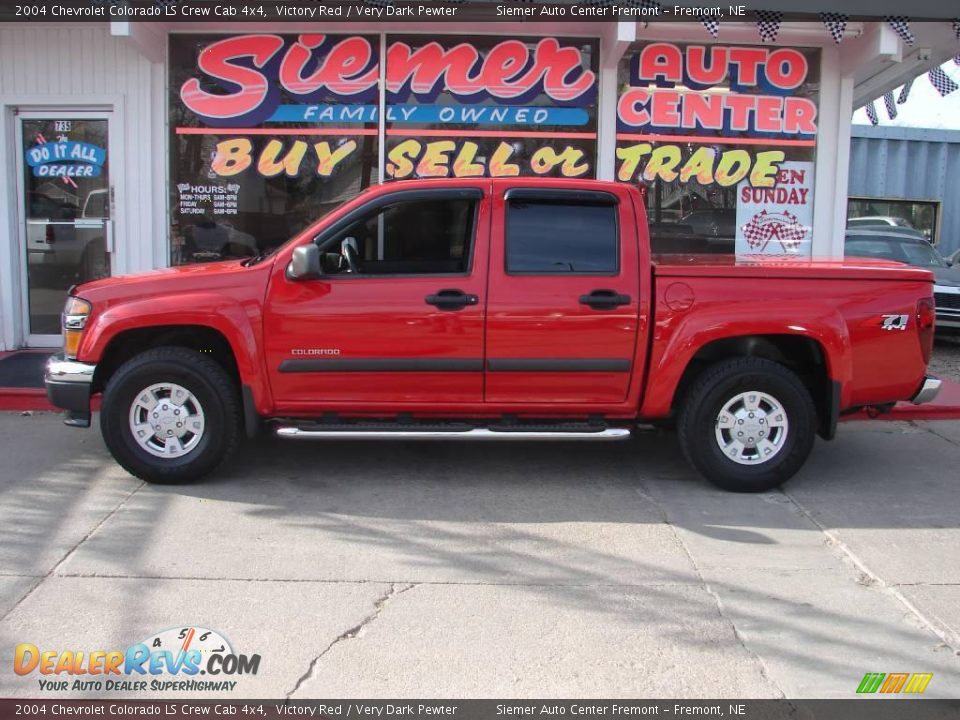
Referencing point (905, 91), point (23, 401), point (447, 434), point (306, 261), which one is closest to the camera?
point (306, 261)

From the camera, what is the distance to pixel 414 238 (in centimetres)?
589

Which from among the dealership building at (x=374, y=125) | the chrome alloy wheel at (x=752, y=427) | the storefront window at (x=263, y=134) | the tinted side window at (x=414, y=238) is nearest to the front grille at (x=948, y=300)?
the dealership building at (x=374, y=125)

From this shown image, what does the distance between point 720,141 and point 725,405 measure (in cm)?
458

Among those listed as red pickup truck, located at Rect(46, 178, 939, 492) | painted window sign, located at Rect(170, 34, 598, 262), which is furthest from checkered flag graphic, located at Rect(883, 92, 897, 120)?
red pickup truck, located at Rect(46, 178, 939, 492)

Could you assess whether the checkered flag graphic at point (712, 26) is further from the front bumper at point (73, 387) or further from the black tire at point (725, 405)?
the front bumper at point (73, 387)

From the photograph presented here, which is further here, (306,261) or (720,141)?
(720,141)

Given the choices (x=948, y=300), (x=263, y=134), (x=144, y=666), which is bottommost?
(x=144, y=666)

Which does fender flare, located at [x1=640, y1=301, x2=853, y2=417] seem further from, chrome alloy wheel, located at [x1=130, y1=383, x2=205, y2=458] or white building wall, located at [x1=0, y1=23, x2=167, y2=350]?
white building wall, located at [x1=0, y1=23, x2=167, y2=350]

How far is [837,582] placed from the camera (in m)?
4.16

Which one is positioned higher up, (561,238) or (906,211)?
(906,211)

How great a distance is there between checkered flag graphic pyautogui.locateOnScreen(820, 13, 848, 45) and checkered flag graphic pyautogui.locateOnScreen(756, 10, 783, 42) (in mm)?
400

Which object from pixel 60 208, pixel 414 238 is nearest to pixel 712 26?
pixel 414 238

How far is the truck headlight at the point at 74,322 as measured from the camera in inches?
211

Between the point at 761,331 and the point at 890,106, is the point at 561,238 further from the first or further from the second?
the point at 890,106
